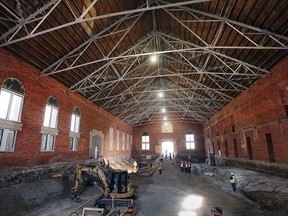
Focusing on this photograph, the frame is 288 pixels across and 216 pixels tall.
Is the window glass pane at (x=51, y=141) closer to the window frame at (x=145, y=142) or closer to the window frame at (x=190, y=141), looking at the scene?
the window frame at (x=145, y=142)

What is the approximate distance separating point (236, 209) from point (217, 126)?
19.8 meters

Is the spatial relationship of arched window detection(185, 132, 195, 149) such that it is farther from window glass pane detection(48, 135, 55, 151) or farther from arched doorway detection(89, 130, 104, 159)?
window glass pane detection(48, 135, 55, 151)

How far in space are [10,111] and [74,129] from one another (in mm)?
6794

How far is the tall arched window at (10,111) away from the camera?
9.28m

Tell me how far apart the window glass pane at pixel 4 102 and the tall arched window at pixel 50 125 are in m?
2.83

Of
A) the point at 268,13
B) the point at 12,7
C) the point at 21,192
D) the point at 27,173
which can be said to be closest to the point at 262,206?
the point at 268,13

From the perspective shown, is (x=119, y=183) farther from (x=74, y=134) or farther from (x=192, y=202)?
(x=74, y=134)

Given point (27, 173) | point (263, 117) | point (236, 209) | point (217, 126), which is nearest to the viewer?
point (236, 209)

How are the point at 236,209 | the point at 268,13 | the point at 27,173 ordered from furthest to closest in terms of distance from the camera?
the point at 27,173, the point at 268,13, the point at 236,209

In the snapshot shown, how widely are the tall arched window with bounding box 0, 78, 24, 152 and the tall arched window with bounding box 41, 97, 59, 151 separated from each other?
7.00ft

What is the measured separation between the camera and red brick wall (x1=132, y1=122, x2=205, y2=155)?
3680cm

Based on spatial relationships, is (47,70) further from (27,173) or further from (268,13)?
(268,13)

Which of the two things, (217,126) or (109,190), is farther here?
(217,126)

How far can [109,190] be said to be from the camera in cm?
925
